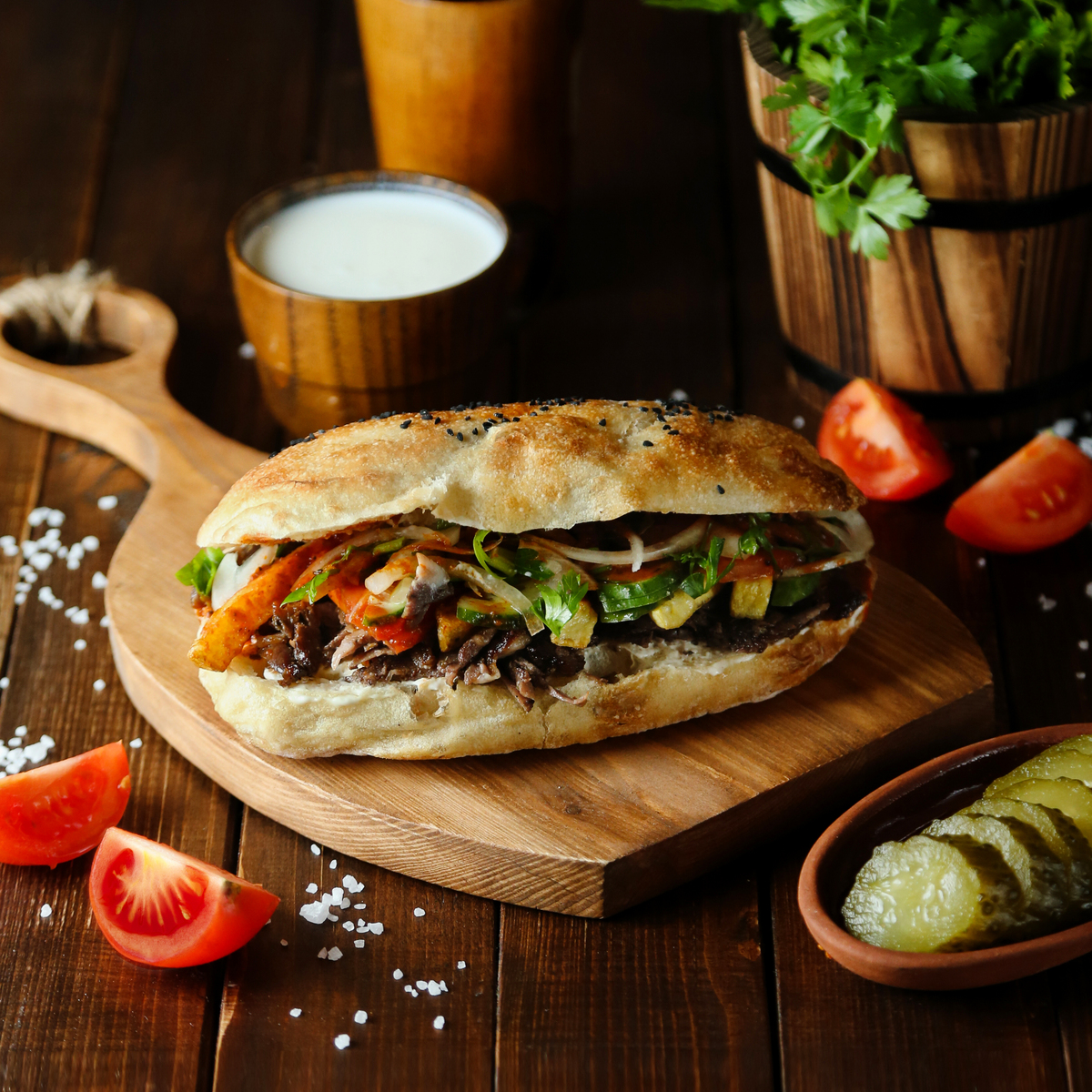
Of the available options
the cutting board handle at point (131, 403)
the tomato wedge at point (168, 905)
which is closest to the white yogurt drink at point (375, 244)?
the cutting board handle at point (131, 403)

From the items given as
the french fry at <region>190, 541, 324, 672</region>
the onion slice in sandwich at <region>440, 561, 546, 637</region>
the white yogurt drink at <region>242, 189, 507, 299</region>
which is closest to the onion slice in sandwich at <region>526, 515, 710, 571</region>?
the onion slice in sandwich at <region>440, 561, 546, 637</region>

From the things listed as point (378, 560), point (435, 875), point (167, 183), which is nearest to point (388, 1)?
point (167, 183)

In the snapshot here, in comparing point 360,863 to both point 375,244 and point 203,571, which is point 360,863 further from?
point 375,244

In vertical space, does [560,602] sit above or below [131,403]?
above

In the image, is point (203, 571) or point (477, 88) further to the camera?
point (477, 88)

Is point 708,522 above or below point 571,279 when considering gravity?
above

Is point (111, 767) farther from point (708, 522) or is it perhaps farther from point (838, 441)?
point (838, 441)

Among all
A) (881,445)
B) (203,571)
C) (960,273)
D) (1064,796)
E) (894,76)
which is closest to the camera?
(1064,796)

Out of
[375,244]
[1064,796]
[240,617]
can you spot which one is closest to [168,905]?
[240,617]
